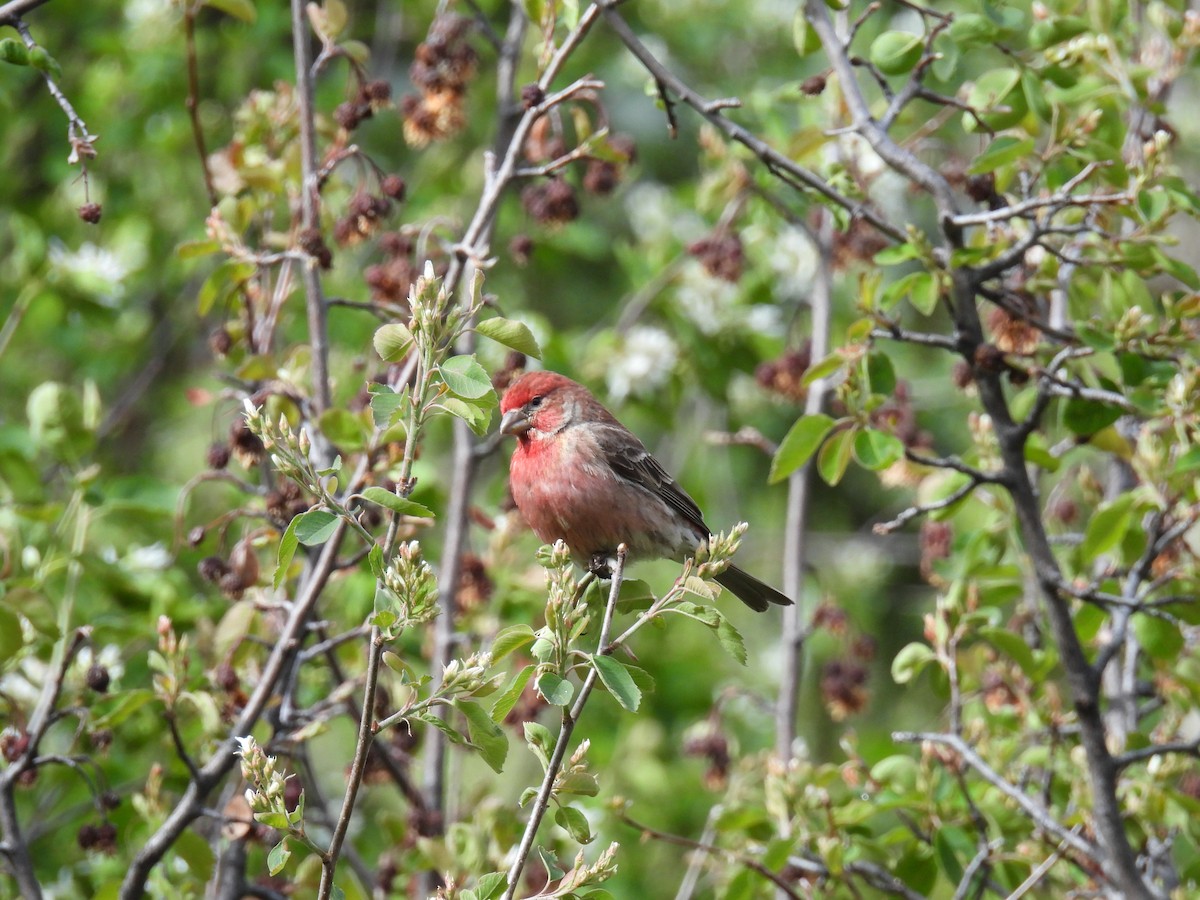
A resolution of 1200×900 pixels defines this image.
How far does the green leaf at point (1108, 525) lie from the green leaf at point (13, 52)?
125 inches

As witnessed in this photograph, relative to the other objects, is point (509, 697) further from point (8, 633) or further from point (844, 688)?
point (844, 688)

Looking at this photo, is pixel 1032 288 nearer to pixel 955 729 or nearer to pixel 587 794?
pixel 955 729

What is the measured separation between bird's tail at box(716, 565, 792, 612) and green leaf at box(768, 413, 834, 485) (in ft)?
3.68

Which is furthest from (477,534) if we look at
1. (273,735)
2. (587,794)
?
(587,794)

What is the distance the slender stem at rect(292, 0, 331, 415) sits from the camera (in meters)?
4.12

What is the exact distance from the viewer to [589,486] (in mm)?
4586

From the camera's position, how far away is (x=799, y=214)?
18.5ft

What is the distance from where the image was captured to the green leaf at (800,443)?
3895mm

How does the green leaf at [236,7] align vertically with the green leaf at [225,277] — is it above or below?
above

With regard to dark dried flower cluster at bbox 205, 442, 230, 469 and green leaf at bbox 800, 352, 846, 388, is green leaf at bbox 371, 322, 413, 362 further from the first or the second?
dark dried flower cluster at bbox 205, 442, 230, 469

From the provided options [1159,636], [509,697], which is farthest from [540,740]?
[1159,636]

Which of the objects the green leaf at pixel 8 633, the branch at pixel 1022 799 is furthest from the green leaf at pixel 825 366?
the green leaf at pixel 8 633

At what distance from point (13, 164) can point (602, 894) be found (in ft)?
23.2

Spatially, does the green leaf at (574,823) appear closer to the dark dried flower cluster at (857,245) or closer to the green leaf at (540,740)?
the green leaf at (540,740)
